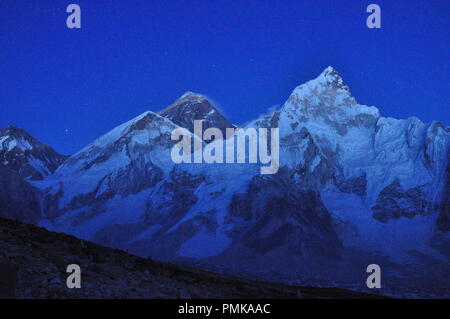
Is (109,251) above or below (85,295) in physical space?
above

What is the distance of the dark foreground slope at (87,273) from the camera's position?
26125mm

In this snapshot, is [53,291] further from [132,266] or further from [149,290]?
[132,266]

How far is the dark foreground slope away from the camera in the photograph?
26125mm

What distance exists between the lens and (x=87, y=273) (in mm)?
29188

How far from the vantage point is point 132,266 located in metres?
33.8
